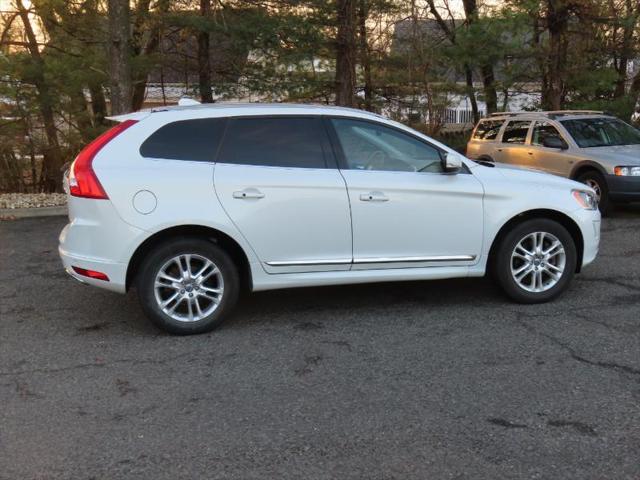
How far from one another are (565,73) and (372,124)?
37.4 ft

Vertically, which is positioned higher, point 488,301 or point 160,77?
point 160,77

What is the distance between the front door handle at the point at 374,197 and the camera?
5.23 m

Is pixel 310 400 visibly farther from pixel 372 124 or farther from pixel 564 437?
pixel 372 124

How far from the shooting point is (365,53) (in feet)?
50.8

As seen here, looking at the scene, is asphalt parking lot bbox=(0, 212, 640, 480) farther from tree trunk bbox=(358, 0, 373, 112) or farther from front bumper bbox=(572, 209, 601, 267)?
tree trunk bbox=(358, 0, 373, 112)

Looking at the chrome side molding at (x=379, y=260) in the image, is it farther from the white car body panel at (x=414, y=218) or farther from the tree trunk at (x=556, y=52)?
the tree trunk at (x=556, y=52)

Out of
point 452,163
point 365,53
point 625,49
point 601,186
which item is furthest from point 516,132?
point 452,163

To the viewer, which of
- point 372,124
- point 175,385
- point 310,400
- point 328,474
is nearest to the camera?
point 328,474

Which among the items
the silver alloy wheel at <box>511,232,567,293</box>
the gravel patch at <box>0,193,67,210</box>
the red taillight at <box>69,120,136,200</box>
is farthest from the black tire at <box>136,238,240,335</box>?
the gravel patch at <box>0,193,67,210</box>

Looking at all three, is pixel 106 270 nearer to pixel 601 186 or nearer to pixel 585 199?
pixel 585 199

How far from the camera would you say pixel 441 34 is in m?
18.6

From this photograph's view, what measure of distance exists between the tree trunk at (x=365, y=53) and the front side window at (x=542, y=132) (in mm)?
4967

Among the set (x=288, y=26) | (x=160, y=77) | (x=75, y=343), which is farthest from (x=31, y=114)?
(x=75, y=343)

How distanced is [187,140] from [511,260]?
291 cm
